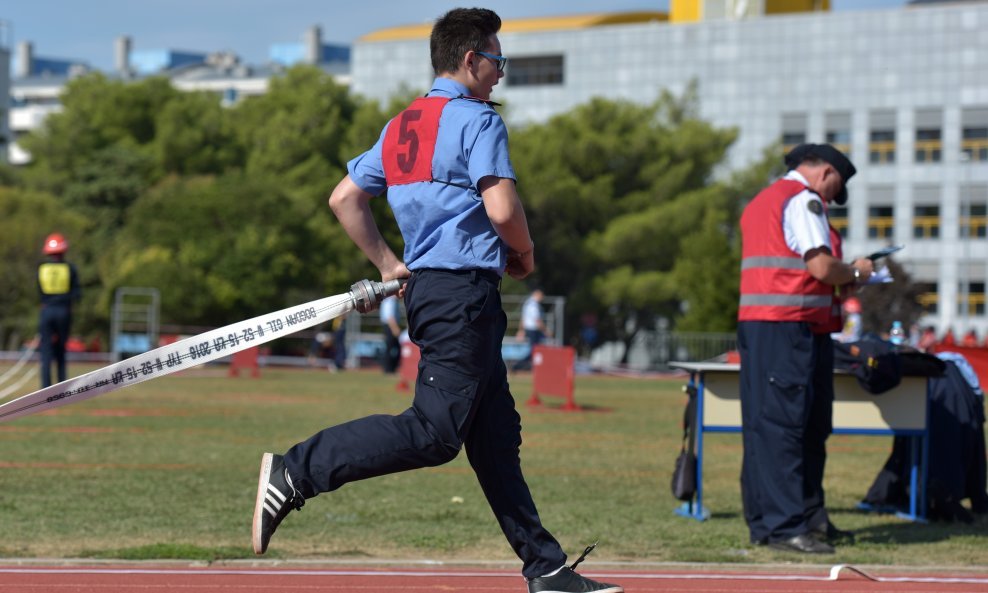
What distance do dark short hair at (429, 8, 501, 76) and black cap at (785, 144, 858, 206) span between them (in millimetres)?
3176

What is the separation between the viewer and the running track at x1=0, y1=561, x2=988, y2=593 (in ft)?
21.0

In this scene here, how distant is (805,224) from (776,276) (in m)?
0.32

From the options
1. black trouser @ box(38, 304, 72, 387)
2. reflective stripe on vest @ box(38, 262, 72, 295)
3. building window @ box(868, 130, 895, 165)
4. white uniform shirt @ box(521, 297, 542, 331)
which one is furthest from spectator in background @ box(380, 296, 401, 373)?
building window @ box(868, 130, 895, 165)

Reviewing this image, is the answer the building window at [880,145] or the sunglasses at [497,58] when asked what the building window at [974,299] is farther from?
the sunglasses at [497,58]

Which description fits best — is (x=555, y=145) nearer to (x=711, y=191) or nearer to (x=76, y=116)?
(x=711, y=191)

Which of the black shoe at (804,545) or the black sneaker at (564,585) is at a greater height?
the black sneaker at (564,585)

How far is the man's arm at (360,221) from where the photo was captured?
5.71 m

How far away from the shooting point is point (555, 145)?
52500mm

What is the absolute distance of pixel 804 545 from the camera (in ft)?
25.8


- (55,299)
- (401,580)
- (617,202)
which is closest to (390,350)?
(55,299)

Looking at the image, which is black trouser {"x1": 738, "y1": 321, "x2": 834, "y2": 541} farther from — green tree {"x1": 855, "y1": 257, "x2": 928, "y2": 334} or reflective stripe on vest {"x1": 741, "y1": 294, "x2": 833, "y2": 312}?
green tree {"x1": 855, "y1": 257, "x2": 928, "y2": 334}

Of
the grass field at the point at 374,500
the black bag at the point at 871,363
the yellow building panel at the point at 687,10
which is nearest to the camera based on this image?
the grass field at the point at 374,500

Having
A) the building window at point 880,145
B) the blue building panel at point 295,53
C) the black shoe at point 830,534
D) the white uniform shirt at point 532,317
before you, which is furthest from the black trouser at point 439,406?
the blue building panel at point 295,53

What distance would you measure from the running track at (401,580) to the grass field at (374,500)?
35 cm
